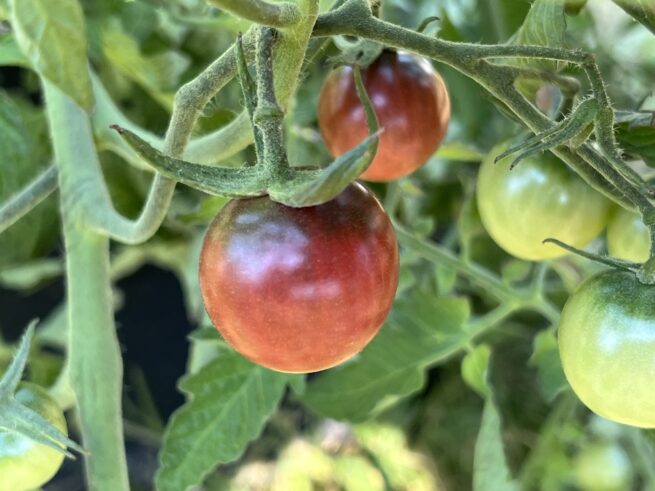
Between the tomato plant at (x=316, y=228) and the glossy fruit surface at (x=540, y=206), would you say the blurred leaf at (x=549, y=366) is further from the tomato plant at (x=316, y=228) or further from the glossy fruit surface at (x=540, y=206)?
the glossy fruit surface at (x=540, y=206)

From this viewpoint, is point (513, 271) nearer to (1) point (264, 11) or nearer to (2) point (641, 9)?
(2) point (641, 9)

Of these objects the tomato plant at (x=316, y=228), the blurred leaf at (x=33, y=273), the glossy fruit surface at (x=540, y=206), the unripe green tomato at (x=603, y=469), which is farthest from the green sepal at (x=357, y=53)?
the unripe green tomato at (x=603, y=469)

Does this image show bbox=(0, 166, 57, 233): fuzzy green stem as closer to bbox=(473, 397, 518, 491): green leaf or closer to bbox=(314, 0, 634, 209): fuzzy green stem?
bbox=(314, 0, 634, 209): fuzzy green stem

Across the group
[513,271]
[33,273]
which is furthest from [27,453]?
[33,273]

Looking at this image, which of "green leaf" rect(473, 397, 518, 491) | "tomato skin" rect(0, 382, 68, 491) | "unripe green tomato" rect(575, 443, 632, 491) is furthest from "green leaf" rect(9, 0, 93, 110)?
"unripe green tomato" rect(575, 443, 632, 491)

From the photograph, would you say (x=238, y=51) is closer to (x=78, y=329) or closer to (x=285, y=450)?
(x=78, y=329)

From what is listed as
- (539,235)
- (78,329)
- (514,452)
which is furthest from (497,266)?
(78,329)
